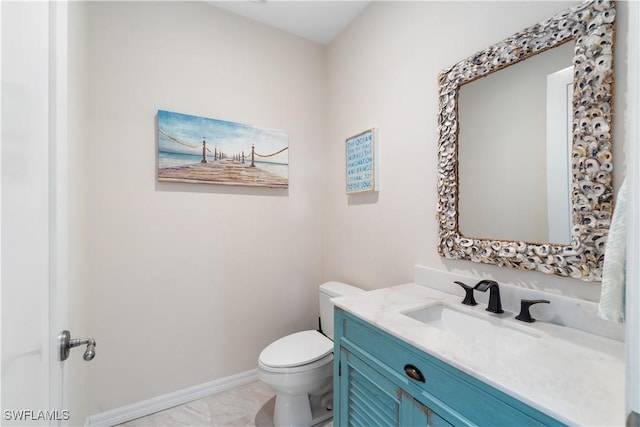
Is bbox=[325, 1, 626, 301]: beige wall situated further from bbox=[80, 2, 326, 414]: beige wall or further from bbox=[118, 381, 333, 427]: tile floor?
bbox=[118, 381, 333, 427]: tile floor

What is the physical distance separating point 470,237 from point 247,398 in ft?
5.65

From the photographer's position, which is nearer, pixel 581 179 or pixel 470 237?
pixel 581 179

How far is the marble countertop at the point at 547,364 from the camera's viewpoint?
23.1 inches

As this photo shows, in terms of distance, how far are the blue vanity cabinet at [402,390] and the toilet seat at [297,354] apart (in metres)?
0.28

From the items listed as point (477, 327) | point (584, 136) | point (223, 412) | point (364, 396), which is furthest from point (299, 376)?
point (584, 136)

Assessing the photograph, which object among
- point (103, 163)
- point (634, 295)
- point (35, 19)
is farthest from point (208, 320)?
point (634, 295)

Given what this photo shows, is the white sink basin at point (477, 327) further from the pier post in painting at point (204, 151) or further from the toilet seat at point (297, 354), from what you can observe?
the pier post in painting at point (204, 151)

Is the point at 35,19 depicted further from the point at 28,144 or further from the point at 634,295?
the point at 634,295

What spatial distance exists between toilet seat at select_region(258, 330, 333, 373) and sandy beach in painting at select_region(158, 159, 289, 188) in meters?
1.09

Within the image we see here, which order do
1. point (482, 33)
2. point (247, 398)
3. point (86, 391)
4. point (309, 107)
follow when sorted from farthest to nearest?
point (309, 107) → point (247, 398) → point (86, 391) → point (482, 33)

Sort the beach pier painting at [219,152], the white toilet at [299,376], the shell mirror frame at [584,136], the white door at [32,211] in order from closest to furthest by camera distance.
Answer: the white door at [32,211] → the shell mirror frame at [584,136] → the white toilet at [299,376] → the beach pier painting at [219,152]

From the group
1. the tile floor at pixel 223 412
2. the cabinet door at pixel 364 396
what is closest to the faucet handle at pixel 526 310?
the cabinet door at pixel 364 396

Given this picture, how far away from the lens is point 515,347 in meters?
0.85

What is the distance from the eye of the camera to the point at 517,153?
1126 mm
